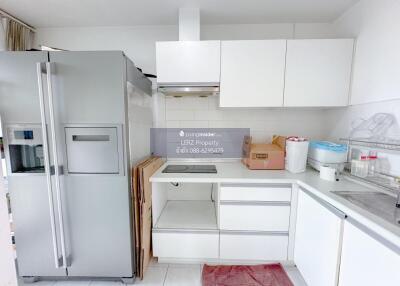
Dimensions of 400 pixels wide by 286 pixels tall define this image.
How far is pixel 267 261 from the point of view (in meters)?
1.76

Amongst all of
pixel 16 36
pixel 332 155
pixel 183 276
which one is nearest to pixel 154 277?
pixel 183 276

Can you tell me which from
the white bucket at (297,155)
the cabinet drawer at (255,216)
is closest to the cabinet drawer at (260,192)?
the cabinet drawer at (255,216)

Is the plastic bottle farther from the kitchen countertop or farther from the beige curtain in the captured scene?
the beige curtain

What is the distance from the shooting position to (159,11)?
1888 mm

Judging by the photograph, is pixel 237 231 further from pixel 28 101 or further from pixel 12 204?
pixel 28 101

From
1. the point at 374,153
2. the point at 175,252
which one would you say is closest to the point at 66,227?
the point at 175,252

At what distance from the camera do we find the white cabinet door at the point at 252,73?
71.7 inches

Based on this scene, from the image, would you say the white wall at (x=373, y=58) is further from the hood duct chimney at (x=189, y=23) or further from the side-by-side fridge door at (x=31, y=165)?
the side-by-side fridge door at (x=31, y=165)

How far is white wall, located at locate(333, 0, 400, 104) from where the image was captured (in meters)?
1.43

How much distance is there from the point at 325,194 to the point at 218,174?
83 cm

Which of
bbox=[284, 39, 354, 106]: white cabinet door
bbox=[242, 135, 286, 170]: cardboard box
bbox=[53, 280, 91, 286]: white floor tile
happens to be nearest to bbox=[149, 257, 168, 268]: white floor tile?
bbox=[53, 280, 91, 286]: white floor tile

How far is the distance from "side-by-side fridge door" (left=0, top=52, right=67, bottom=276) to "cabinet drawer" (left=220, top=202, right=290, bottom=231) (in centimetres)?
136

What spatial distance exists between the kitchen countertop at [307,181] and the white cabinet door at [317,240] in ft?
0.24

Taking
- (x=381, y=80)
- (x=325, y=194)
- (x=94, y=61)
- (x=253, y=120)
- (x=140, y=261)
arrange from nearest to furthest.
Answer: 1. (x=325, y=194)
2. (x=94, y=61)
3. (x=381, y=80)
4. (x=140, y=261)
5. (x=253, y=120)
